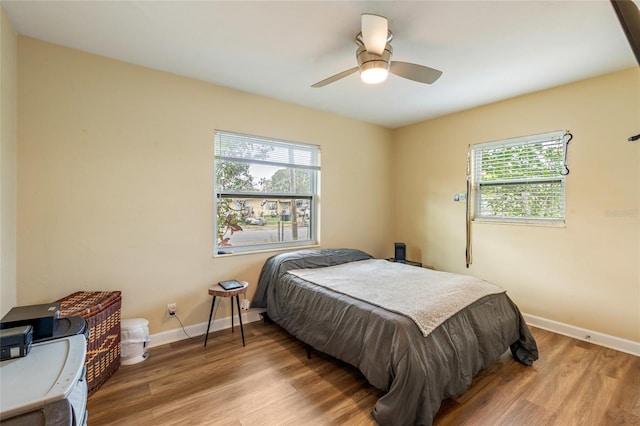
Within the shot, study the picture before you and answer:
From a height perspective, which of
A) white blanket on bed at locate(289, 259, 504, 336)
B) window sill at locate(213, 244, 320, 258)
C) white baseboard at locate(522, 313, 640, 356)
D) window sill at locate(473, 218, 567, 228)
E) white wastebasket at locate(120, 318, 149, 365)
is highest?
window sill at locate(473, 218, 567, 228)

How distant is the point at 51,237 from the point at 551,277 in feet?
15.2

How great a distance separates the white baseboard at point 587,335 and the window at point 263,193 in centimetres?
268

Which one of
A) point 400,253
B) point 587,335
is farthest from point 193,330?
point 587,335

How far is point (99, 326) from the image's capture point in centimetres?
197

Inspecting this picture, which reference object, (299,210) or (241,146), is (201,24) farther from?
(299,210)

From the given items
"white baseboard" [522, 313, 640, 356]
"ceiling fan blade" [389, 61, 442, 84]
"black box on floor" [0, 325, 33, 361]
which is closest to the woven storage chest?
"black box on floor" [0, 325, 33, 361]

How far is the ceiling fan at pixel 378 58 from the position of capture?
67.9 inches

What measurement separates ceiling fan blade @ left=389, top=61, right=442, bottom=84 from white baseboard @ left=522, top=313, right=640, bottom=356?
2.84 metres

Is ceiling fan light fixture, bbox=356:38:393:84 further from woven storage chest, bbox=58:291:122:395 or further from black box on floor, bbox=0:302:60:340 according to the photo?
woven storage chest, bbox=58:291:122:395

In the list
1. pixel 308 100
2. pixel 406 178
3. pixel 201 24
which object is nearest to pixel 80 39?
pixel 201 24

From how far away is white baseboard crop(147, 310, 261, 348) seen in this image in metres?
2.59

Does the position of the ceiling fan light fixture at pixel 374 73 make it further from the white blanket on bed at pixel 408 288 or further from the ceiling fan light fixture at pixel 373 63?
the white blanket on bed at pixel 408 288

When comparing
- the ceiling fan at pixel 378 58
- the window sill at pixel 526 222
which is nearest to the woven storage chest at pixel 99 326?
the ceiling fan at pixel 378 58

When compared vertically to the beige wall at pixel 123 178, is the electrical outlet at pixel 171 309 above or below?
below
